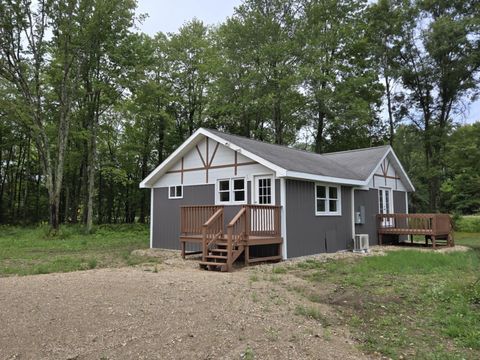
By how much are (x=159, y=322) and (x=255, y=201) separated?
7.82 meters

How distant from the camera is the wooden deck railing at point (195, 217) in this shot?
11445 mm

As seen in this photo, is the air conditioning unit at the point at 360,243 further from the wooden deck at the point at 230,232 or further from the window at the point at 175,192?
the window at the point at 175,192

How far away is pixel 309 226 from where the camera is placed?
1290 cm

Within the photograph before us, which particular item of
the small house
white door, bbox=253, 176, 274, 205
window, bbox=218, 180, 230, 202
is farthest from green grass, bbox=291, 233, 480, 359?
window, bbox=218, 180, 230, 202

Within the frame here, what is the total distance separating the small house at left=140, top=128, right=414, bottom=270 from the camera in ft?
36.3

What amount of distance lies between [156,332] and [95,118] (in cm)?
2263

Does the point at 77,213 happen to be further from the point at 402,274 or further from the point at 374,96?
the point at 402,274

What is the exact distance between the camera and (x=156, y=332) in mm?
4660

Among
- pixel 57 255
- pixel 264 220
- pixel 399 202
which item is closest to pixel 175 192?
pixel 57 255

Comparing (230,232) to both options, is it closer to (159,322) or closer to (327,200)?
(159,322)

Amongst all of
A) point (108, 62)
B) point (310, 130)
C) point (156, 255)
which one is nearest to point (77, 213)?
point (108, 62)

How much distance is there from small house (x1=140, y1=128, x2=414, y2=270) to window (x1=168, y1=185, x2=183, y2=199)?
1.7 inches

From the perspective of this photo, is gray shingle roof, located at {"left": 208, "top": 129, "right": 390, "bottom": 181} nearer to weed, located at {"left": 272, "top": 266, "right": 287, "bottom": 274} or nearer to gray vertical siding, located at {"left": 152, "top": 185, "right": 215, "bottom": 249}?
gray vertical siding, located at {"left": 152, "top": 185, "right": 215, "bottom": 249}

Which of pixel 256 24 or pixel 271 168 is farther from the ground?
pixel 256 24
